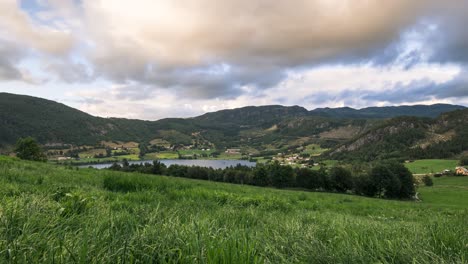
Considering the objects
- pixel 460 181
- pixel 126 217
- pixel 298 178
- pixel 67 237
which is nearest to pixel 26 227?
pixel 67 237

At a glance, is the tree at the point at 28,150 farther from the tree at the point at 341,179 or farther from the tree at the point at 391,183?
the tree at the point at 391,183

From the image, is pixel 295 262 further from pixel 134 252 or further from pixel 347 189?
pixel 347 189

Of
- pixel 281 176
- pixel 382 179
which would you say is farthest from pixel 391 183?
pixel 281 176

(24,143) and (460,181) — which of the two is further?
(460,181)

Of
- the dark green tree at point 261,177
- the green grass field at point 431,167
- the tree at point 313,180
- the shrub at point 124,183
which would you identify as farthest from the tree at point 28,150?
the green grass field at point 431,167

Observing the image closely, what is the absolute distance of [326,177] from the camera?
253 ft

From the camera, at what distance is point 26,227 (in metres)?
2.46

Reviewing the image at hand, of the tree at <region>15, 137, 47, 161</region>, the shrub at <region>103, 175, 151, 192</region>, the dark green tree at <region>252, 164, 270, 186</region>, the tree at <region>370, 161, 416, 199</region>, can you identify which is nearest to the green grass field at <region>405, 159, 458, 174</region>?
the tree at <region>370, 161, 416, 199</region>

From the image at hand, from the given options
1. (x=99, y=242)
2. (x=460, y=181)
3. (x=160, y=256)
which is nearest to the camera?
(x=160, y=256)

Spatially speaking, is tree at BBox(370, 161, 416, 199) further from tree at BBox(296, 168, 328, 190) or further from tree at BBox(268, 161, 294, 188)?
tree at BBox(268, 161, 294, 188)

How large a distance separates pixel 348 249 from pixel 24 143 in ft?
233

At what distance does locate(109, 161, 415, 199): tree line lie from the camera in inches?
2692

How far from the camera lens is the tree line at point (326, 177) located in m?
68.4

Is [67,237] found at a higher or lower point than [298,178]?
higher
